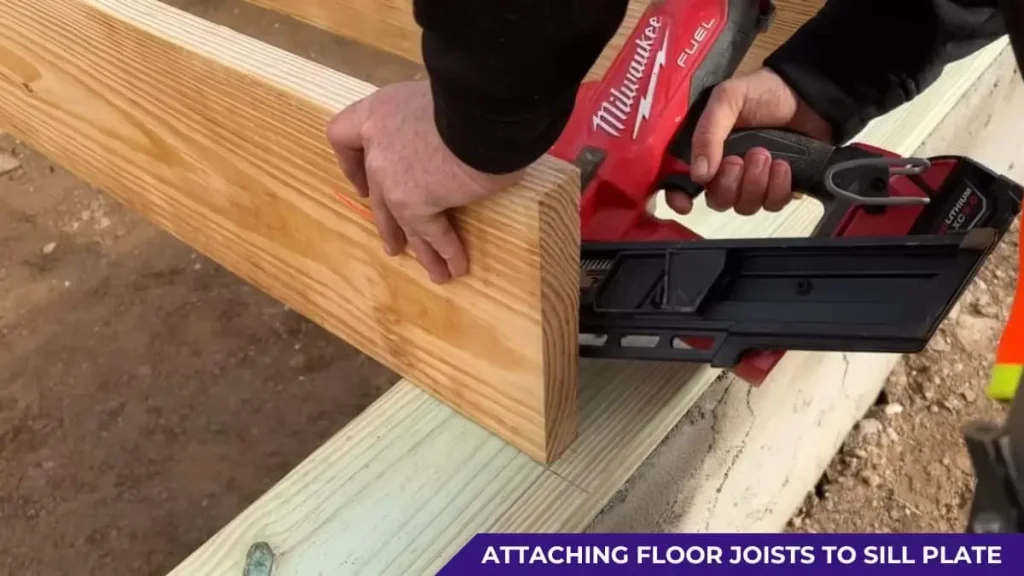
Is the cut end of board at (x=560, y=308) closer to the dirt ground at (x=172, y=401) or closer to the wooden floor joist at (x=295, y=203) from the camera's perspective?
the wooden floor joist at (x=295, y=203)

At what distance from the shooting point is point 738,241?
724mm

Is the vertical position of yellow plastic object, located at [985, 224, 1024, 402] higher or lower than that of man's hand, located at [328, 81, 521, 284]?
higher

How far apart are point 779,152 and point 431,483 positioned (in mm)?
472

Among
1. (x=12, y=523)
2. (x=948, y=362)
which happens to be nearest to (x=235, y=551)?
(x=12, y=523)

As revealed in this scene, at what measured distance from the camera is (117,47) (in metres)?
0.89

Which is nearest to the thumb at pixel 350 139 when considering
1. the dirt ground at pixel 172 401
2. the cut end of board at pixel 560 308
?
the cut end of board at pixel 560 308

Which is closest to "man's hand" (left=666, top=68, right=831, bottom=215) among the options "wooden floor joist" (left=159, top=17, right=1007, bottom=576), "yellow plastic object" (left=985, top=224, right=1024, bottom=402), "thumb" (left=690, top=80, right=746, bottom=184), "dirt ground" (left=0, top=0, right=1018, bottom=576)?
"thumb" (left=690, top=80, right=746, bottom=184)

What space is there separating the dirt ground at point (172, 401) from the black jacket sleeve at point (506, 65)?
0.95 meters

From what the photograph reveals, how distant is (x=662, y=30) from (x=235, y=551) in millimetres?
620

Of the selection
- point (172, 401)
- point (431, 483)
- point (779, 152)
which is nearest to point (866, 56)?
point (779, 152)

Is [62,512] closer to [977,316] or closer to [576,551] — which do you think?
[576,551]

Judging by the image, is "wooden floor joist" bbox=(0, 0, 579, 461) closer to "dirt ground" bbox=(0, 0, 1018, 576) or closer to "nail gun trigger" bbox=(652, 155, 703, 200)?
"nail gun trigger" bbox=(652, 155, 703, 200)

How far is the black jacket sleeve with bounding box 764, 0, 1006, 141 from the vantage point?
958 mm
